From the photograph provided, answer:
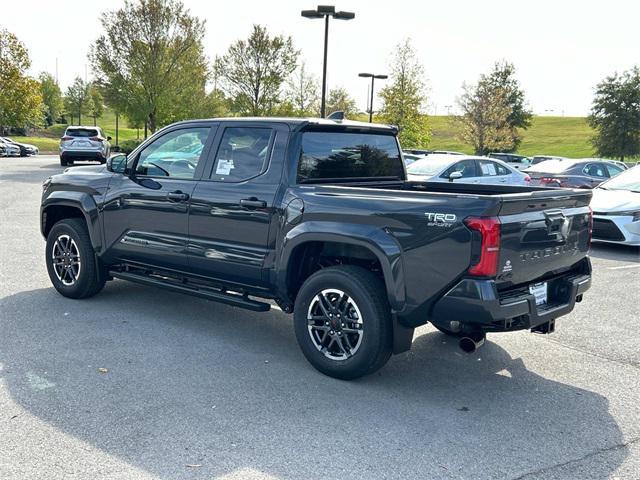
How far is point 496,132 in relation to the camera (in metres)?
47.5

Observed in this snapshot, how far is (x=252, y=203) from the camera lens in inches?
203

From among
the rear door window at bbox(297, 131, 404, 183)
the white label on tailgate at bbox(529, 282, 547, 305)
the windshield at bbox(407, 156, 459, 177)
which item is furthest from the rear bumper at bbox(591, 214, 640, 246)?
the white label on tailgate at bbox(529, 282, 547, 305)

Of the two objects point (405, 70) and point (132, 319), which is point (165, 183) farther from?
point (405, 70)

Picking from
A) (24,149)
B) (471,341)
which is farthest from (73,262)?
(24,149)

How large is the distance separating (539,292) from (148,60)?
120 feet

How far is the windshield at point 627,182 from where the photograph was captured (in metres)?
11.6

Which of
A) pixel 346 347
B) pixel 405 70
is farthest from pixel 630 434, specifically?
pixel 405 70

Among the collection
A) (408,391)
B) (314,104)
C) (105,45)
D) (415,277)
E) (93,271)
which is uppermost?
(105,45)

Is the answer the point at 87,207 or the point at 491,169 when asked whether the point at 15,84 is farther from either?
the point at 87,207

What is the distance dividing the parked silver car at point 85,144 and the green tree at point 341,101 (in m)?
24.5

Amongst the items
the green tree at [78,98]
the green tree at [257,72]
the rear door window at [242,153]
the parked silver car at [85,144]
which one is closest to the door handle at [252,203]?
the rear door window at [242,153]

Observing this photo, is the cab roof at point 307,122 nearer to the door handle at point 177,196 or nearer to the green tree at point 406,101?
the door handle at point 177,196

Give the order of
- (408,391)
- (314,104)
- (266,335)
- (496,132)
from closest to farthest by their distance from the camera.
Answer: (408,391) → (266,335) → (314,104) → (496,132)

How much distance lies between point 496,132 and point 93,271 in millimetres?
44588
